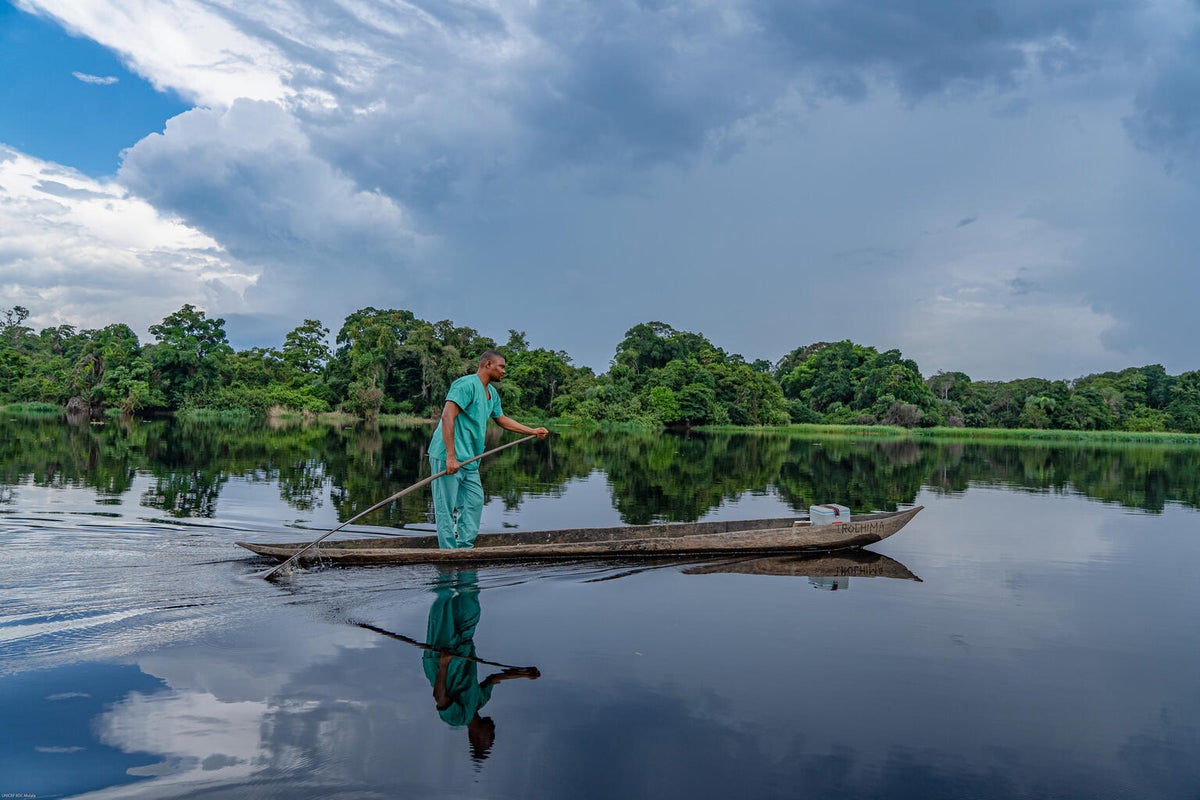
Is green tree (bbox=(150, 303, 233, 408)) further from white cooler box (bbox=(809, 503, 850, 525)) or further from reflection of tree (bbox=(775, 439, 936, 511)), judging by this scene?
white cooler box (bbox=(809, 503, 850, 525))

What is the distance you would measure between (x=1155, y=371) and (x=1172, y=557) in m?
79.9

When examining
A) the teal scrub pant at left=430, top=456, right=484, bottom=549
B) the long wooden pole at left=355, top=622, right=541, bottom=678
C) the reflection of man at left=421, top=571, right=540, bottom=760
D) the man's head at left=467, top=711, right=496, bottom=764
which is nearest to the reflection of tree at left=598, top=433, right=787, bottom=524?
the teal scrub pant at left=430, top=456, right=484, bottom=549

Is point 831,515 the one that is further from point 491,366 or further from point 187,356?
point 187,356

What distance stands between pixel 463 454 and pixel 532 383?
50051mm

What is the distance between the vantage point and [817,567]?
7.56m

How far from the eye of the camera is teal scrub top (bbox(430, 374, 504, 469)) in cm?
646

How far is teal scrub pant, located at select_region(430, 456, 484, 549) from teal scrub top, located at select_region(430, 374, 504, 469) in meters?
0.11

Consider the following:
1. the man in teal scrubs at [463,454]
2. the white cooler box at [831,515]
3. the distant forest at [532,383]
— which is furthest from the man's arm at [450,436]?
the distant forest at [532,383]

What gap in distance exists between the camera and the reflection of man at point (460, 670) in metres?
3.56

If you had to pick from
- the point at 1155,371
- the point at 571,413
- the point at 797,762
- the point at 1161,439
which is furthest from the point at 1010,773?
the point at 1155,371

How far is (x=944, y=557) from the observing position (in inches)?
335

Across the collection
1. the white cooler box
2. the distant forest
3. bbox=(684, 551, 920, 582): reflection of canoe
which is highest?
the distant forest

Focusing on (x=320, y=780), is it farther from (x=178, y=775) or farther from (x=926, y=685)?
(x=926, y=685)

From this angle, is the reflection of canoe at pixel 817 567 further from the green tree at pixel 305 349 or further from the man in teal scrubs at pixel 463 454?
the green tree at pixel 305 349
